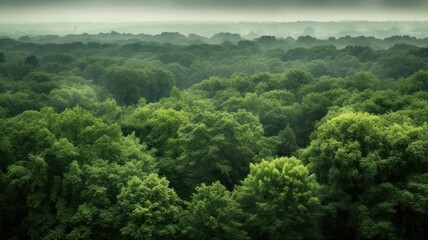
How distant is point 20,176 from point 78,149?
515 centimetres

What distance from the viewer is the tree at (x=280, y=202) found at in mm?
30688

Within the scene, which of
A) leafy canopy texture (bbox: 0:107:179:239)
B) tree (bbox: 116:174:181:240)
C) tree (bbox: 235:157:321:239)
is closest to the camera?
tree (bbox: 116:174:181:240)

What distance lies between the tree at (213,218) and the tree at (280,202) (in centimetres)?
165

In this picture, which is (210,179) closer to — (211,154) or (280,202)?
(211,154)

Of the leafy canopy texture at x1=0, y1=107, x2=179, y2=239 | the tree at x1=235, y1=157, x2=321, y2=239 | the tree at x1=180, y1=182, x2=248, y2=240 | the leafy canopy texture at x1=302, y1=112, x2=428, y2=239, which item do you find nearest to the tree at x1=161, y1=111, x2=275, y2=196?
the leafy canopy texture at x1=0, y1=107, x2=179, y2=239

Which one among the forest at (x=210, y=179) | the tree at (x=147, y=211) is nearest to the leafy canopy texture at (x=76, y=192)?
the tree at (x=147, y=211)

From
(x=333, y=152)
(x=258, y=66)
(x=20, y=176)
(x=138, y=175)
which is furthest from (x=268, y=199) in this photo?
(x=258, y=66)

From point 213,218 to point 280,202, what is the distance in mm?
5250

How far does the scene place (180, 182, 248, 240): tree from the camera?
30000 mm

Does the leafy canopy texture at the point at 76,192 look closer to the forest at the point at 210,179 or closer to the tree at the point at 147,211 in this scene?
the tree at the point at 147,211

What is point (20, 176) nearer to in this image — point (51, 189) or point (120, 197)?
point (51, 189)

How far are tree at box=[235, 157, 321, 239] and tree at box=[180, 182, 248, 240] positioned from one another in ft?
5.41

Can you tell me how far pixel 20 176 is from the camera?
108ft

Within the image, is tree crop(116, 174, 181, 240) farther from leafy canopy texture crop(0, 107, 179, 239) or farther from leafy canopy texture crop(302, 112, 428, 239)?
leafy canopy texture crop(302, 112, 428, 239)
